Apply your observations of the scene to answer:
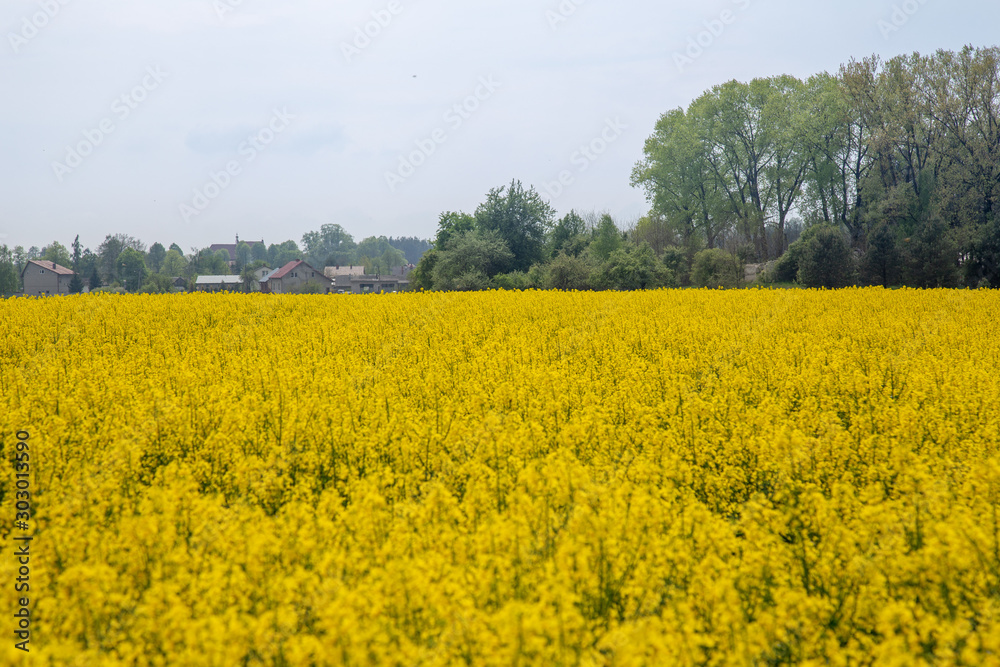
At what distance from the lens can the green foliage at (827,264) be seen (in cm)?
3431

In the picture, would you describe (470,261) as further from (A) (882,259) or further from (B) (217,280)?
(B) (217,280)

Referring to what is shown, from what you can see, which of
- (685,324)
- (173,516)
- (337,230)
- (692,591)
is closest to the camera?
(692,591)

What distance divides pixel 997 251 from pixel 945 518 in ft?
113

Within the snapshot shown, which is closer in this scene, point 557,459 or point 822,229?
point 557,459

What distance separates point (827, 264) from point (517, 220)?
20.3 m

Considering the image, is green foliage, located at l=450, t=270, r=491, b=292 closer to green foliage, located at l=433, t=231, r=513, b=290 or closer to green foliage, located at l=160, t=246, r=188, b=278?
green foliage, located at l=433, t=231, r=513, b=290

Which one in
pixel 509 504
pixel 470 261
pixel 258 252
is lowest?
pixel 509 504

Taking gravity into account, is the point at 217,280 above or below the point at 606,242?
above

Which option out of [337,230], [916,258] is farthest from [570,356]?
[337,230]

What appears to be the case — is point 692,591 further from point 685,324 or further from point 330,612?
point 685,324

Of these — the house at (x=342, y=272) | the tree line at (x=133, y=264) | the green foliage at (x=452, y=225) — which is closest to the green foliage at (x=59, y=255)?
the tree line at (x=133, y=264)

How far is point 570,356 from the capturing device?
10062 mm

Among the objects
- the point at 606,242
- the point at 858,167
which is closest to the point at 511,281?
the point at 606,242

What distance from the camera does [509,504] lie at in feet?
14.4
